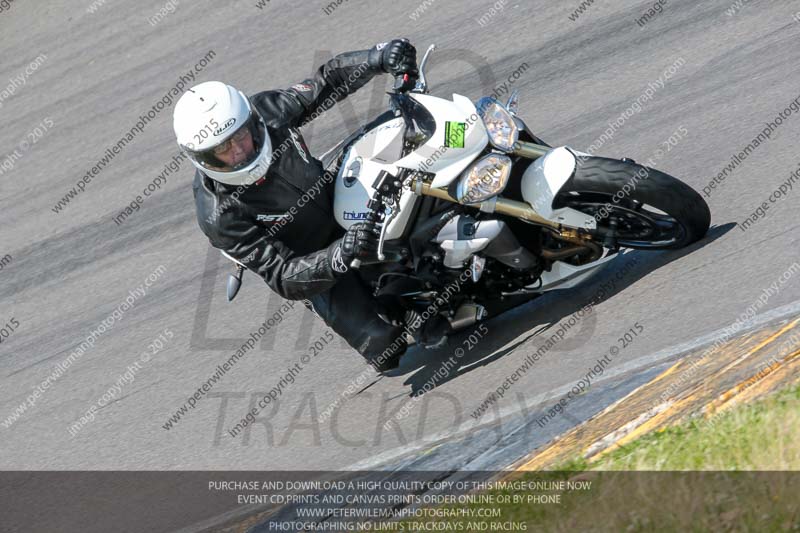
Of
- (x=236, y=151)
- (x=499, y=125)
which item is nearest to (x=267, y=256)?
(x=236, y=151)

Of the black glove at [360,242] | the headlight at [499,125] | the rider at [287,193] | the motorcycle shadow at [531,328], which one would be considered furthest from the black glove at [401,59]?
the motorcycle shadow at [531,328]

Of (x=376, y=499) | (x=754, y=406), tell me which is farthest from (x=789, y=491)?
(x=376, y=499)

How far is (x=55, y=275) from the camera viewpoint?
944cm

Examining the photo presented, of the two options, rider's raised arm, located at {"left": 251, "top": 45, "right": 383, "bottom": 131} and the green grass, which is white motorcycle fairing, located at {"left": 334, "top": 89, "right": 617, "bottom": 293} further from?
the green grass

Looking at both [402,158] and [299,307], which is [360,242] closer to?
[402,158]

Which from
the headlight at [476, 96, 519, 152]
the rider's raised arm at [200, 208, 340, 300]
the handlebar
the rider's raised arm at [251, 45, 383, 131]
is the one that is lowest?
the rider's raised arm at [200, 208, 340, 300]

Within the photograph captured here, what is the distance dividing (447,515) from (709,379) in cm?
156

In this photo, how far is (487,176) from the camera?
5762 millimetres

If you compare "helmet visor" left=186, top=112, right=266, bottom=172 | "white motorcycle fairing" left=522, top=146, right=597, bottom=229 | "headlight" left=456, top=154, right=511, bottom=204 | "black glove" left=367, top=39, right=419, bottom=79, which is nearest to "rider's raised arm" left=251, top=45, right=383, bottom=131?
"black glove" left=367, top=39, right=419, bottom=79

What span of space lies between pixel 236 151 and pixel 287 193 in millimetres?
524

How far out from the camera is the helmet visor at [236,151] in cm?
584

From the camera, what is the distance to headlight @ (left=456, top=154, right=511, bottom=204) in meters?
5.76

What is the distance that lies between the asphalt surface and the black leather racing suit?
0.81 m

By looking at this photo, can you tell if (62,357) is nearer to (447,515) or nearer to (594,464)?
(447,515)
